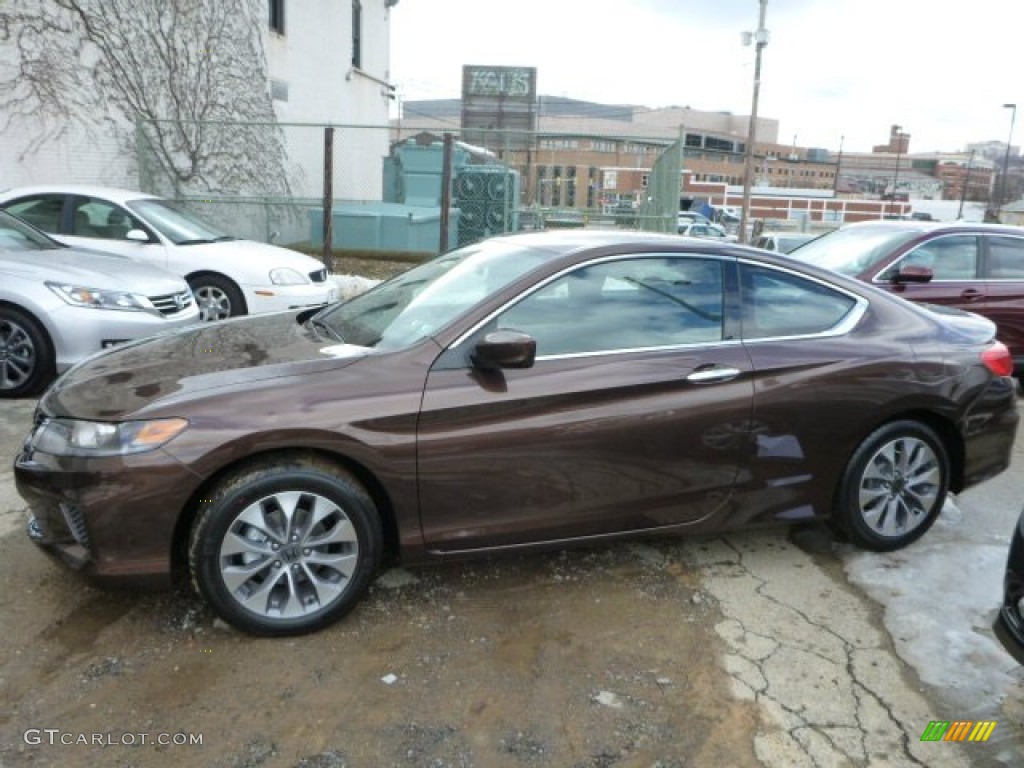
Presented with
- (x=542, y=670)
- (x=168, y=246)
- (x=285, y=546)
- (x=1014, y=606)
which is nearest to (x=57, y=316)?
(x=168, y=246)

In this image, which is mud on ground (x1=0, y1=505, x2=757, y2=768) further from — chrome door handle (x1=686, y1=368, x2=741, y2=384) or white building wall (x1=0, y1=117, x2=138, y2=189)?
white building wall (x1=0, y1=117, x2=138, y2=189)

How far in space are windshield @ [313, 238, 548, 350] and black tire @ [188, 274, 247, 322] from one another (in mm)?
4405

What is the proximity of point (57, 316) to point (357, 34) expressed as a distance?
1782 cm

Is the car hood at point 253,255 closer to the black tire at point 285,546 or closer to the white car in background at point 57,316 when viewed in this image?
the white car in background at point 57,316

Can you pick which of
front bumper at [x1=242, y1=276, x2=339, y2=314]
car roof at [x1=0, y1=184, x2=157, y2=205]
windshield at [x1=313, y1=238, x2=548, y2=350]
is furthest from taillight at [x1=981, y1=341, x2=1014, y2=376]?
car roof at [x1=0, y1=184, x2=157, y2=205]

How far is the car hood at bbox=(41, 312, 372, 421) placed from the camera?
302 cm

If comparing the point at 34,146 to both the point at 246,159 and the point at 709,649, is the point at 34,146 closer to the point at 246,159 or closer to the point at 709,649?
the point at 246,159

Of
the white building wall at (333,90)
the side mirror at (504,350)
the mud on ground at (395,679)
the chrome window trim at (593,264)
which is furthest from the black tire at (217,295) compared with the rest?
the white building wall at (333,90)

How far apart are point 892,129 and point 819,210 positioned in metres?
73.6

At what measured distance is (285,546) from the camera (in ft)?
9.81

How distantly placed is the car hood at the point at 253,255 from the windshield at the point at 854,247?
502cm

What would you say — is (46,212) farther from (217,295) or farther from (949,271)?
(949,271)

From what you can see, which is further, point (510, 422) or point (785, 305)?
point (785, 305)

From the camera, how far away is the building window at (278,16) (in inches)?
645
